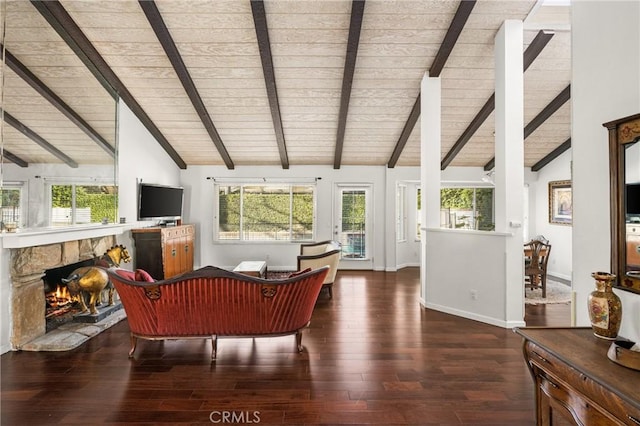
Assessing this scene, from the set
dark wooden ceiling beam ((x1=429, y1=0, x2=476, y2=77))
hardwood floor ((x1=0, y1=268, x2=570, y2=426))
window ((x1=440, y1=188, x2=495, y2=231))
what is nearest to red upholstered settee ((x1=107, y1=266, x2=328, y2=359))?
hardwood floor ((x1=0, y1=268, x2=570, y2=426))

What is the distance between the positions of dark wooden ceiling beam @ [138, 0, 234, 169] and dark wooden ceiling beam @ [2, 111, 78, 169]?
170 cm

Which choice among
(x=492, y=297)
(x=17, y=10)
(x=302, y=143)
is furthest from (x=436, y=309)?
(x=17, y=10)

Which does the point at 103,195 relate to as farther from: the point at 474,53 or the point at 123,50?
the point at 474,53

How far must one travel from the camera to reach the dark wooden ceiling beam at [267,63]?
11.9ft

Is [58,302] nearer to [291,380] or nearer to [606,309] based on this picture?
[291,380]

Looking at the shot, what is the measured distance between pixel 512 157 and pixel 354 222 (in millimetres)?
4166

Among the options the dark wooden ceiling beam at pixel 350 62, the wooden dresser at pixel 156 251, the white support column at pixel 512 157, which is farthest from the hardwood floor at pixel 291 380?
the dark wooden ceiling beam at pixel 350 62

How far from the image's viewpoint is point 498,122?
4012mm

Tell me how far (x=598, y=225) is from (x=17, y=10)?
5.34 meters

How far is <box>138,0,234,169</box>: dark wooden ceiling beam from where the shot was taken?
11.9 feet

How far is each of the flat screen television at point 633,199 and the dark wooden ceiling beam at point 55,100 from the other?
5211mm

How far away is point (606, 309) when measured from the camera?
157 cm

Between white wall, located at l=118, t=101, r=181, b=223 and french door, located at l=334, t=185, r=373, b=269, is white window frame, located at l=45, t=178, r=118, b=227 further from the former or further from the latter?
french door, located at l=334, t=185, r=373, b=269

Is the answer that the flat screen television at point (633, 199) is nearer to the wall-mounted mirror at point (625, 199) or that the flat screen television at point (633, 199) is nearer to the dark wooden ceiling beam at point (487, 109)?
the wall-mounted mirror at point (625, 199)
